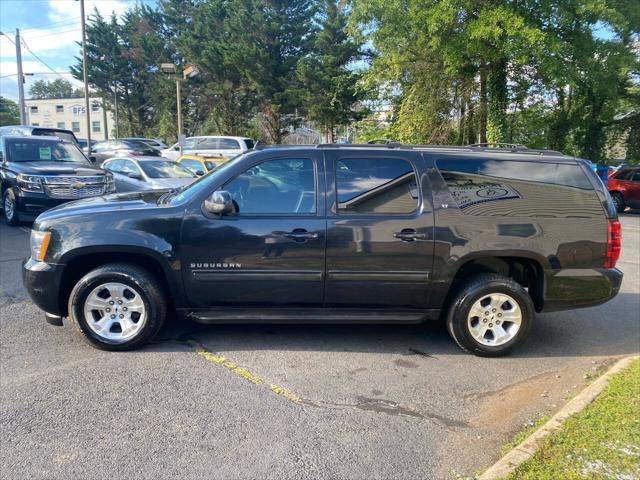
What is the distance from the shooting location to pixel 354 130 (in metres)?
29.5

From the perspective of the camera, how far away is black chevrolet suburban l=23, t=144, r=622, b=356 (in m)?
4.16

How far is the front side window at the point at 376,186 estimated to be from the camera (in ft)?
13.8

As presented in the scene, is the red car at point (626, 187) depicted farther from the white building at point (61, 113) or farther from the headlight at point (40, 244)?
the white building at point (61, 113)

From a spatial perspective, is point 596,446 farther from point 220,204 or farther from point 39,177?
point 39,177

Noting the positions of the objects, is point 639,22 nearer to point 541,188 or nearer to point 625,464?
point 541,188

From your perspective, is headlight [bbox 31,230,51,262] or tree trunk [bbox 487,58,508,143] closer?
headlight [bbox 31,230,51,262]

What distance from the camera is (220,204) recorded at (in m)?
4.06

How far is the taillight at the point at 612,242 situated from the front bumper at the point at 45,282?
4.77 m

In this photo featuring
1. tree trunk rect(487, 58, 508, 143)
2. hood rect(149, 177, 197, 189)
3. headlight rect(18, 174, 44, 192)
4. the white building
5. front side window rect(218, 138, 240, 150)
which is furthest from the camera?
the white building

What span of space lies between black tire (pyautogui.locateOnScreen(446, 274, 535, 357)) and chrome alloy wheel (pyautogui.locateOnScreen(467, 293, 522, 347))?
27 mm

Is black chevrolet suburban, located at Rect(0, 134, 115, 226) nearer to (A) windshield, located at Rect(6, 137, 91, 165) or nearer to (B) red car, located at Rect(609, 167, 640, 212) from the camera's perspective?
(A) windshield, located at Rect(6, 137, 91, 165)

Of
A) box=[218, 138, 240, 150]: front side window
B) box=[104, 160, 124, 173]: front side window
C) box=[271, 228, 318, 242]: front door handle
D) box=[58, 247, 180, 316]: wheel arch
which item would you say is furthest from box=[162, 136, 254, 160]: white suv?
box=[271, 228, 318, 242]: front door handle

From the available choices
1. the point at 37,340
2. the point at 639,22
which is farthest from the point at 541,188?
the point at 639,22

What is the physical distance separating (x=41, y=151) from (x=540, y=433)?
1113cm
